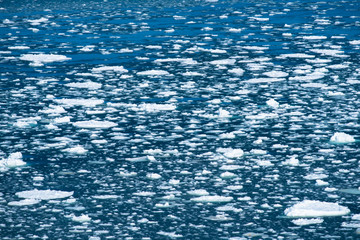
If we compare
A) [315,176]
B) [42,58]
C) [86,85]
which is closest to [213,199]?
[315,176]

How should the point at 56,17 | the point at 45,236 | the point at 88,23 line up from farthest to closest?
the point at 56,17
the point at 88,23
the point at 45,236

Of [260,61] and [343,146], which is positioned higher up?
[260,61]

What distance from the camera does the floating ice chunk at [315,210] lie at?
405 cm

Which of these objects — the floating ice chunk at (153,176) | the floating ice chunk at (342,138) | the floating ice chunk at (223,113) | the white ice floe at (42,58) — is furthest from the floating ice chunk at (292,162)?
the white ice floe at (42,58)

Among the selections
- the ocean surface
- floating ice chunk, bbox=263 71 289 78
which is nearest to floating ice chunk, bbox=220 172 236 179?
the ocean surface

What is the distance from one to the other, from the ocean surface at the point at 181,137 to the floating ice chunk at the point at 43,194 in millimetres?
17

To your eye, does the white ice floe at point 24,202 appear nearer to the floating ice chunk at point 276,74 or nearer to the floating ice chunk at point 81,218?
the floating ice chunk at point 81,218

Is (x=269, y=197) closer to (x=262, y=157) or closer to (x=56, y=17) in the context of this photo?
(x=262, y=157)

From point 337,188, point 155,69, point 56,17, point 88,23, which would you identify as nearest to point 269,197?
point 337,188

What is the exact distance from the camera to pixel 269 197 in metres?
4.38

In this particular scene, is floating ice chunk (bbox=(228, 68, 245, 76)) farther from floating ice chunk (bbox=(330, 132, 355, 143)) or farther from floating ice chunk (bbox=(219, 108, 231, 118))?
floating ice chunk (bbox=(330, 132, 355, 143))

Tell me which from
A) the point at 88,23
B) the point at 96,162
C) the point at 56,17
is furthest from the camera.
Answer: the point at 56,17

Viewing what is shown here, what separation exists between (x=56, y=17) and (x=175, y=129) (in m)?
12.0

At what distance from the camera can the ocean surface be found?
406cm
